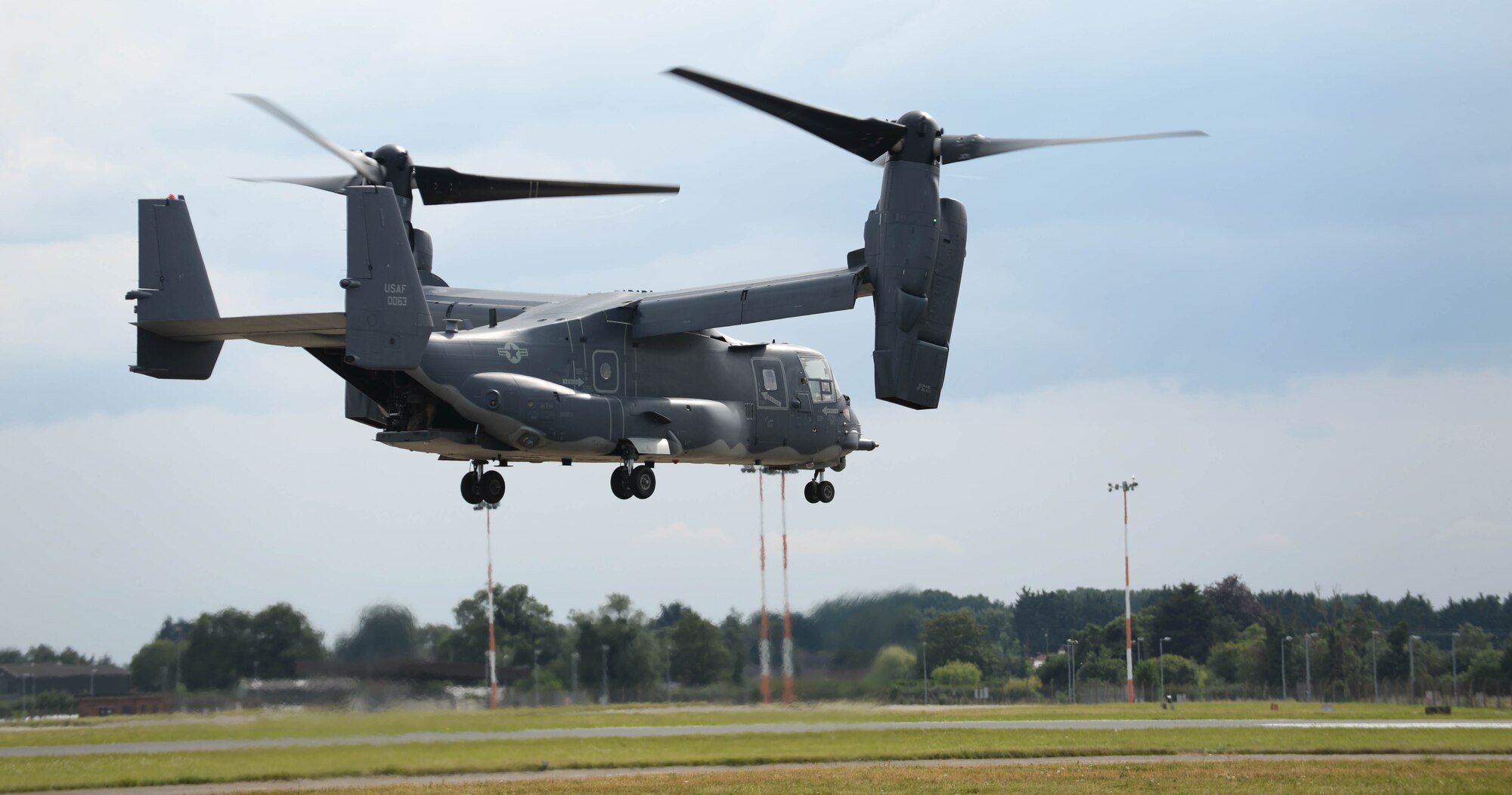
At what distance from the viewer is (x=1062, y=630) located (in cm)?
9319

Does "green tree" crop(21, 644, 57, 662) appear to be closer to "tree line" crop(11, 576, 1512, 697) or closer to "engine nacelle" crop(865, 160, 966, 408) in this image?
"tree line" crop(11, 576, 1512, 697)

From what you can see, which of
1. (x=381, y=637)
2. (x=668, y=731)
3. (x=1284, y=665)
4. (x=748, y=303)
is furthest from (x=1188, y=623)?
(x=381, y=637)

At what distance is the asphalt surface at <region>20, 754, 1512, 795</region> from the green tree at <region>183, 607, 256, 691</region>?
2365mm

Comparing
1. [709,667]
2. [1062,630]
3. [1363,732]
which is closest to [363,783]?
Result: [709,667]

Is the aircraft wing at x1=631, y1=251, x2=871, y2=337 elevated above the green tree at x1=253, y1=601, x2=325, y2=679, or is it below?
above

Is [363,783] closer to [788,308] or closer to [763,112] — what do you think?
[788,308]

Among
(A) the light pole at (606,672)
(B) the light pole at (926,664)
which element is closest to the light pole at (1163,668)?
(B) the light pole at (926,664)

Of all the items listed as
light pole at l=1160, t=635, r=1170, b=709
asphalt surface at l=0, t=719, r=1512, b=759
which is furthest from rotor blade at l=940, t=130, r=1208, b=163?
light pole at l=1160, t=635, r=1170, b=709

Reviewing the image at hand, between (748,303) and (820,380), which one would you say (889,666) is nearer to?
(820,380)

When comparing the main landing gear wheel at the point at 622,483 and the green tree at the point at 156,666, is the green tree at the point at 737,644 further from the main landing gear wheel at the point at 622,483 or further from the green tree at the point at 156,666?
the green tree at the point at 156,666

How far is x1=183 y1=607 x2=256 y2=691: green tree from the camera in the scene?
26.5 meters

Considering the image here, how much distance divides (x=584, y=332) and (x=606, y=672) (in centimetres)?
812

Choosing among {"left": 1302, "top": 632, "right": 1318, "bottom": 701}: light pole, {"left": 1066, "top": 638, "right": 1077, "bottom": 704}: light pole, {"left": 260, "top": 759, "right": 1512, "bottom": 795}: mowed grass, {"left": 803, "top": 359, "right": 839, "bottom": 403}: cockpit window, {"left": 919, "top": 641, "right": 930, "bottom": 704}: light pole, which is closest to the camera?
{"left": 260, "top": 759, "right": 1512, "bottom": 795}: mowed grass

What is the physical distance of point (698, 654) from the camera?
32938 millimetres
